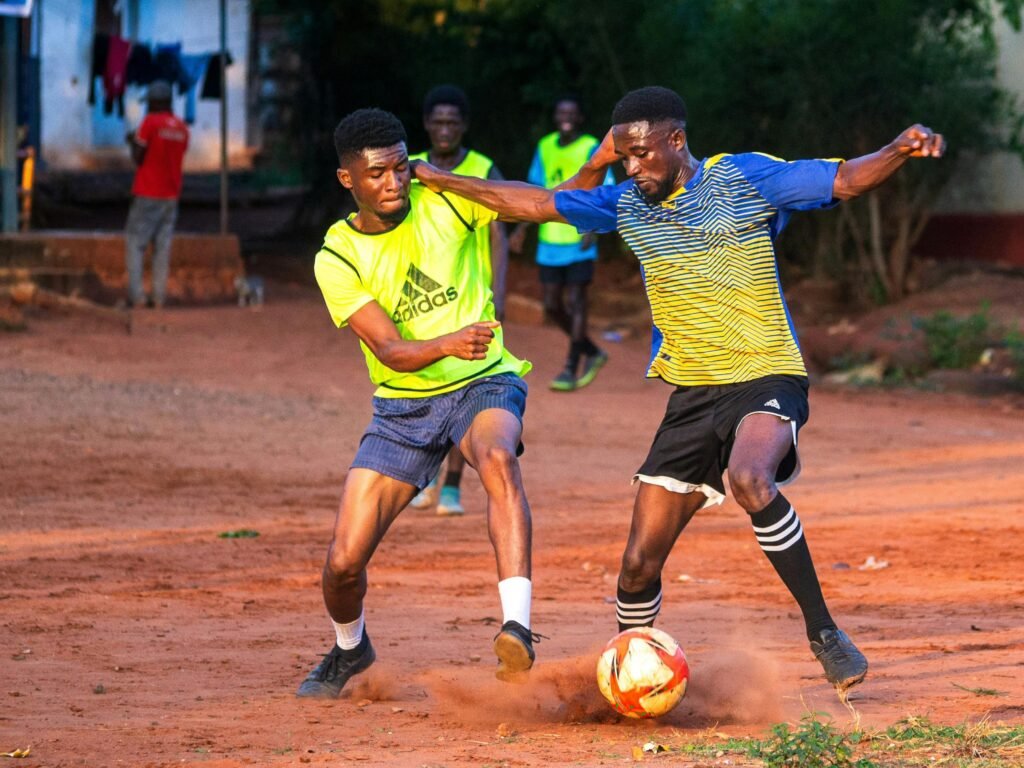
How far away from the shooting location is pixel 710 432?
5422mm

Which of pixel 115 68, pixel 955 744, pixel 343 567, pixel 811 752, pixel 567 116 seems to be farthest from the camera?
pixel 115 68

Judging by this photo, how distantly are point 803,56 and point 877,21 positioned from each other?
893mm

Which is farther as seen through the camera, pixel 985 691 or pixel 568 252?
pixel 568 252

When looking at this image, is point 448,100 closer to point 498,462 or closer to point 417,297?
point 417,297

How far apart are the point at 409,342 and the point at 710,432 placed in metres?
1.08

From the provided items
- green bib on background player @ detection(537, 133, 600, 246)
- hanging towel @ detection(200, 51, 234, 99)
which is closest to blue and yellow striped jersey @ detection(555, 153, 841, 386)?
green bib on background player @ detection(537, 133, 600, 246)

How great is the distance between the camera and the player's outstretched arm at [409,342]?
5.26 meters

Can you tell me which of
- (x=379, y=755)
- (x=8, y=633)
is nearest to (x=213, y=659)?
(x=8, y=633)

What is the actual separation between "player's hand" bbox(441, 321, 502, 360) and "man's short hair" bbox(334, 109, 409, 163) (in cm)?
79

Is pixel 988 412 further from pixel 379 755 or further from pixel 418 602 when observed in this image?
pixel 379 755

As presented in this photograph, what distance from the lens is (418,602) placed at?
758 cm

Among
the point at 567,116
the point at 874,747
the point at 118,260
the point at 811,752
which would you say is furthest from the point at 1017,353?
the point at 811,752

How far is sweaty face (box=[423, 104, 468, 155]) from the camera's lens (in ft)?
29.7

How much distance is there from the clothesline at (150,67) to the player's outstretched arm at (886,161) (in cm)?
1699
